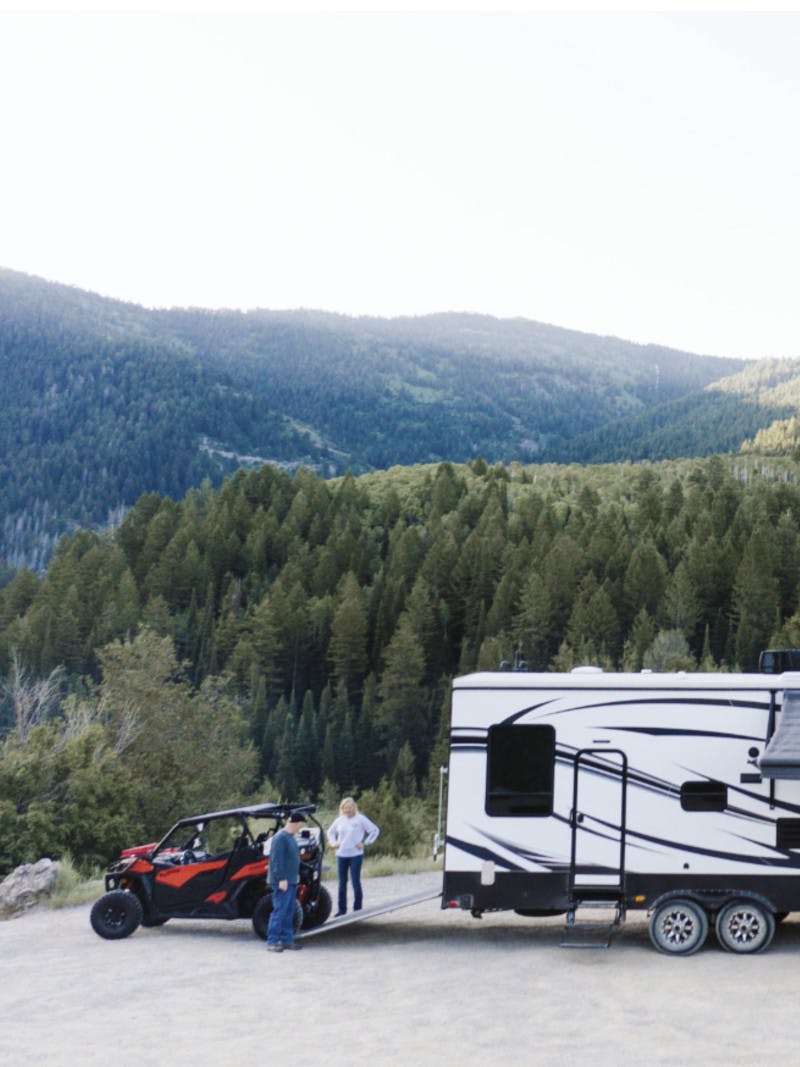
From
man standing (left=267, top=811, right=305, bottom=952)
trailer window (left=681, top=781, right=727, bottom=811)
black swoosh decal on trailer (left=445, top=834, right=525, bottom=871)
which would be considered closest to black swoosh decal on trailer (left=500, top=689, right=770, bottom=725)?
trailer window (left=681, top=781, right=727, bottom=811)

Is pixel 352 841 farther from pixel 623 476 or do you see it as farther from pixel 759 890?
pixel 623 476

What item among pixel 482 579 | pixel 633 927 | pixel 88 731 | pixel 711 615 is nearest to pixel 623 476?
pixel 482 579

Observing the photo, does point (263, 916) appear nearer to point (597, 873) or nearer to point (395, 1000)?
point (395, 1000)

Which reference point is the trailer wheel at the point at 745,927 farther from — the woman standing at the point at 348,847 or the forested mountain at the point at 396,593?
the forested mountain at the point at 396,593

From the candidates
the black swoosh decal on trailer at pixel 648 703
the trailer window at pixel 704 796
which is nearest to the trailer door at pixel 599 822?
the black swoosh decal on trailer at pixel 648 703

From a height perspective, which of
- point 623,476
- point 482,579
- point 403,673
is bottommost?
point 403,673

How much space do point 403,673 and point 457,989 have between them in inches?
3676

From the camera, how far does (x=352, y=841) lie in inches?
714

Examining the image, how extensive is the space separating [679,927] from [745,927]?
776 millimetres

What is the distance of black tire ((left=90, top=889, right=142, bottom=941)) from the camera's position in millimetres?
17500

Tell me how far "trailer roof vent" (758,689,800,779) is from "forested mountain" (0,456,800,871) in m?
48.5

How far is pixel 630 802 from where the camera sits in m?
15.8

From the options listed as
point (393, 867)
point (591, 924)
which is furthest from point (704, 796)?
point (393, 867)

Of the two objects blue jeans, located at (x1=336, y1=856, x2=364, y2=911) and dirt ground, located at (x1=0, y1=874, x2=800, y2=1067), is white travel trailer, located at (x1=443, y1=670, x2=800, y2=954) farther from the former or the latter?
blue jeans, located at (x1=336, y1=856, x2=364, y2=911)
